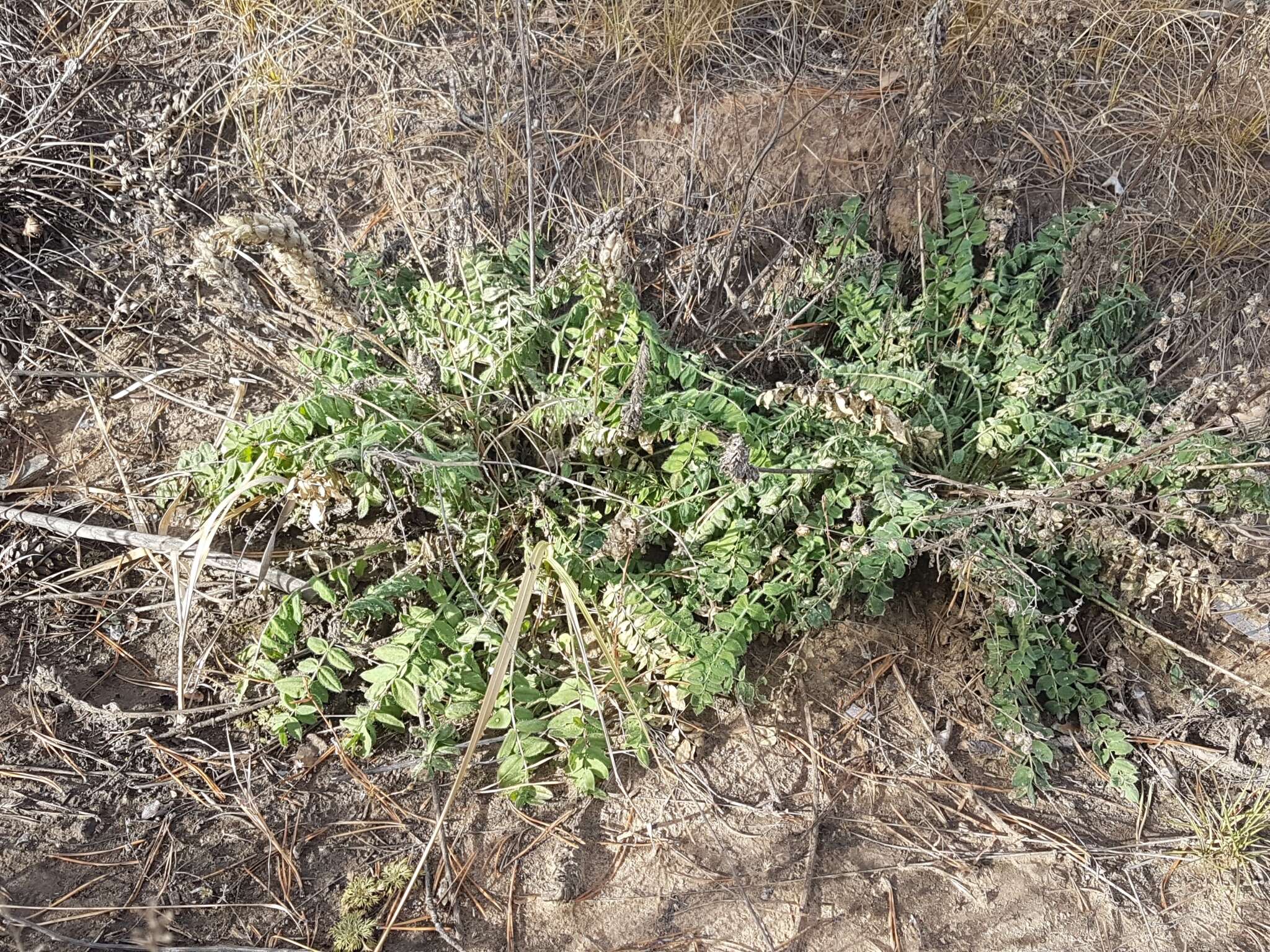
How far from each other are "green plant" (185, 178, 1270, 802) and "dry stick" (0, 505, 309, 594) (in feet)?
0.57

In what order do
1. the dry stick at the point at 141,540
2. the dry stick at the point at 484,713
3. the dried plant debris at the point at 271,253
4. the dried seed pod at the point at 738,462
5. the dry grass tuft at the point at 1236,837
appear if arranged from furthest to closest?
the dry stick at the point at 141,540 → the dry grass tuft at the point at 1236,837 → the dried plant debris at the point at 271,253 → the dried seed pod at the point at 738,462 → the dry stick at the point at 484,713

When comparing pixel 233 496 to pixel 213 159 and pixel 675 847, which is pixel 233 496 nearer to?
pixel 675 847

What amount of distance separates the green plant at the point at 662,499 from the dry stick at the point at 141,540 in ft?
0.57

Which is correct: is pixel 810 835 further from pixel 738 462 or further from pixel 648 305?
pixel 648 305

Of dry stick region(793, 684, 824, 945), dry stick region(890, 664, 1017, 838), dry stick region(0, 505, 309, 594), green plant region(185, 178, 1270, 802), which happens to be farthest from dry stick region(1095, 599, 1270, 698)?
dry stick region(0, 505, 309, 594)

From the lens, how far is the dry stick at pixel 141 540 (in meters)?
2.47

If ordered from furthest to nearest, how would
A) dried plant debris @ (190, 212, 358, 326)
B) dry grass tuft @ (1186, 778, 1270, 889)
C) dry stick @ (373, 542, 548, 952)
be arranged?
dry grass tuft @ (1186, 778, 1270, 889), dried plant debris @ (190, 212, 358, 326), dry stick @ (373, 542, 548, 952)

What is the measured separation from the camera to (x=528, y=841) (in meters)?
2.19

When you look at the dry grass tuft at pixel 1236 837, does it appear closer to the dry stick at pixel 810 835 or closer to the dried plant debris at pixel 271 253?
the dry stick at pixel 810 835

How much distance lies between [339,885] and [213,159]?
117 inches

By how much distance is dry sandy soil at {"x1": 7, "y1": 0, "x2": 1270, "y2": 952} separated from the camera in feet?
6.93

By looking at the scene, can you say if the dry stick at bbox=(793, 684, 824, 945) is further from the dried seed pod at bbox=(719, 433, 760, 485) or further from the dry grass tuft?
the dry grass tuft

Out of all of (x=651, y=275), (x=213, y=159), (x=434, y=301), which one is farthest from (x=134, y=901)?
(x=213, y=159)

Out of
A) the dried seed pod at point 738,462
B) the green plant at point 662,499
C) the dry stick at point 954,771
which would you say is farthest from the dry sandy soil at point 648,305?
the dried seed pod at point 738,462
